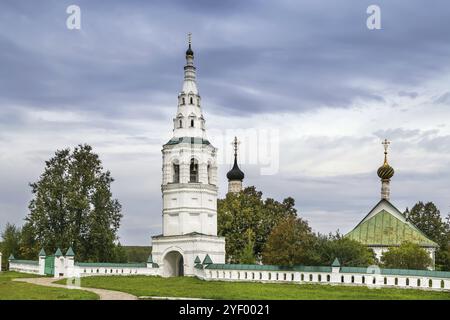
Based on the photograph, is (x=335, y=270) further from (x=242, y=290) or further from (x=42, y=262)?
(x=42, y=262)

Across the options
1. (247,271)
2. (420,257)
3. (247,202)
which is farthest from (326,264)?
(247,202)

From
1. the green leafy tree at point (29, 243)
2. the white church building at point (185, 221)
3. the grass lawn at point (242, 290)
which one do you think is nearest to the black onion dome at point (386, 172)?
the white church building at point (185, 221)

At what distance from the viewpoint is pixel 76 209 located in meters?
60.3

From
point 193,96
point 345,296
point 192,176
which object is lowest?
point 345,296

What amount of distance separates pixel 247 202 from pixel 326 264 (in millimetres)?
22997

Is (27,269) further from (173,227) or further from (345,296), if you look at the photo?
(345,296)

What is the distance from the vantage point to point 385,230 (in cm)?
7212

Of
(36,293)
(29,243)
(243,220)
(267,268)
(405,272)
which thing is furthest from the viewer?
(243,220)

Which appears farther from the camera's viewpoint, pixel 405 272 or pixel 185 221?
pixel 185 221

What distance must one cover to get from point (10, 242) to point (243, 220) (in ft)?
71.5

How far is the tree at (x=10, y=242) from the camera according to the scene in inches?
2736

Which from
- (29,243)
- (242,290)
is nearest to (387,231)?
(242,290)

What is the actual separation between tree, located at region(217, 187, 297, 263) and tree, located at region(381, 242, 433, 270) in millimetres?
14975

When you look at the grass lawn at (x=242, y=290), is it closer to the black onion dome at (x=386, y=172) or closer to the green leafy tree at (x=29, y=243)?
the green leafy tree at (x=29, y=243)
